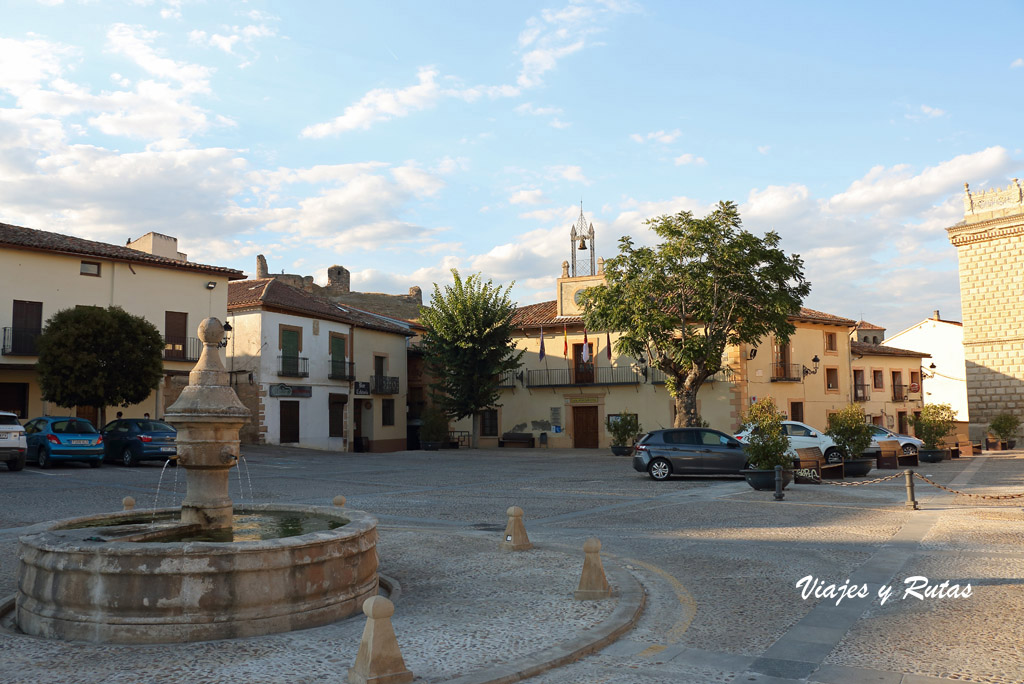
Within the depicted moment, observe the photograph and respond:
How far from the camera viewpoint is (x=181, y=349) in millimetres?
31891

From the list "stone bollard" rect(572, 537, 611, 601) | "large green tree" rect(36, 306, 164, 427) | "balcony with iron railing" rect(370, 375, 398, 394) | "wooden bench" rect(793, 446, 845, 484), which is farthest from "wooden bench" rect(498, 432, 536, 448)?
"stone bollard" rect(572, 537, 611, 601)

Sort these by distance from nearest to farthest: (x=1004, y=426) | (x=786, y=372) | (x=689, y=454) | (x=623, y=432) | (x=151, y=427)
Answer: (x=689, y=454)
(x=151, y=427)
(x=623, y=432)
(x=1004, y=426)
(x=786, y=372)

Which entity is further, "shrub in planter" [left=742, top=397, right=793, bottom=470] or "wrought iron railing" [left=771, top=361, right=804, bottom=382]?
"wrought iron railing" [left=771, top=361, right=804, bottom=382]

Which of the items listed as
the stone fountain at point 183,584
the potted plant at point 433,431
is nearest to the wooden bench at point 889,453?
the stone fountain at point 183,584

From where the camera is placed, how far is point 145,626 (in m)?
5.71

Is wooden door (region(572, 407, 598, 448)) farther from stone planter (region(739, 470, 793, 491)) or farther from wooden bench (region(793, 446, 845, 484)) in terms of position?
stone planter (region(739, 470, 793, 491))

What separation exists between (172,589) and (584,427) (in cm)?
3456

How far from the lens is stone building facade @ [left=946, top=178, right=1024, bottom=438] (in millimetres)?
35469

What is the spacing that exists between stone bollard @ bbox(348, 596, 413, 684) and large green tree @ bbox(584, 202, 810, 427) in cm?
2281

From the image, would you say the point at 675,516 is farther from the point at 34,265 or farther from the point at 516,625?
the point at 34,265

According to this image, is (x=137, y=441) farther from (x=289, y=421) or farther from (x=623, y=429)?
(x=623, y=429)

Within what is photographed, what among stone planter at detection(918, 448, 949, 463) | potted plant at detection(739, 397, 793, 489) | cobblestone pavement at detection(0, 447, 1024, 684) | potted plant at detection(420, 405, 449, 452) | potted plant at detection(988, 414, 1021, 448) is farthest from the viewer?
potted plant at detection(420, 405, 449, 452)

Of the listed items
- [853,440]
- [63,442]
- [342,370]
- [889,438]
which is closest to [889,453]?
[889,438]

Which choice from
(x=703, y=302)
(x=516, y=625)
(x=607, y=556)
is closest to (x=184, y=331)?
(x=703, y=302)
